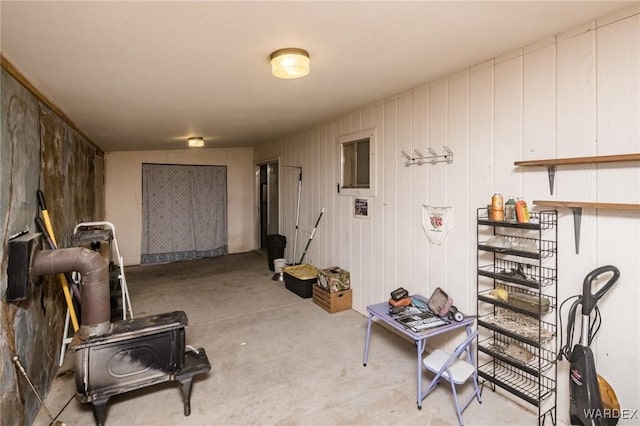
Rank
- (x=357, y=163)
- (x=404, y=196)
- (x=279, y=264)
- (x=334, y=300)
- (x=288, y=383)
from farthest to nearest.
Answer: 1. (x=279, y=264)
2. (x=357, y=163)
3. (x=334, y=300)
4. (x=404, y=196)
5. (x=288, y=383)

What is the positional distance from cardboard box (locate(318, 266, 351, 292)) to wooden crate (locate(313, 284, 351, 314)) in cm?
5

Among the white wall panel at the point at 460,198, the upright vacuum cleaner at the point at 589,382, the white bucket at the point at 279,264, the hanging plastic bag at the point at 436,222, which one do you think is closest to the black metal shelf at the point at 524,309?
the upright vacuum cleaner at the point at 589,382

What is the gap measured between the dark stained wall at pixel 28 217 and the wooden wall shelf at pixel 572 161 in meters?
3.02

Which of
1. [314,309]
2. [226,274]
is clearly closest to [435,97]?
[314,309]

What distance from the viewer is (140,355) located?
212cm

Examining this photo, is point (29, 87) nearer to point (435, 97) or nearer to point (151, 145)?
point (435, 97)

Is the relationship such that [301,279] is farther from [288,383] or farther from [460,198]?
[460,198]

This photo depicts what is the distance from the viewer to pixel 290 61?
191cm

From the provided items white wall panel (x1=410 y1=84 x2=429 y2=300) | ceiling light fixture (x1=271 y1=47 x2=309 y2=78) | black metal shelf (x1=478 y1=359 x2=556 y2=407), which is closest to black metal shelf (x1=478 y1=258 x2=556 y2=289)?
black metal shelf (x1=478 y1=359 x2=556 y2=407)

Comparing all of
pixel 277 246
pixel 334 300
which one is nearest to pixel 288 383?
pixel 334 300

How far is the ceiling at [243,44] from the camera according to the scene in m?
1.49

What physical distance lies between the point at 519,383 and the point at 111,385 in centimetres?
262

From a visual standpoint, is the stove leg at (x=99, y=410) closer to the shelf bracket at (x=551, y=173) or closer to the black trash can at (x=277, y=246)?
the shelf bracket at (x=551, y=173)

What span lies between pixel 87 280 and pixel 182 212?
486 cm
